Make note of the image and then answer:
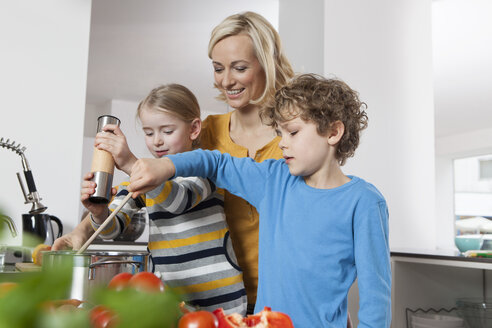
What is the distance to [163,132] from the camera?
121 cm

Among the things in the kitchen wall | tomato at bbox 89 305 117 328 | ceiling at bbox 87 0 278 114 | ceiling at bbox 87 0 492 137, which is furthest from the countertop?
ceiling at bbox 87 0 492 137

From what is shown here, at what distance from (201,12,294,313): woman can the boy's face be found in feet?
0.61

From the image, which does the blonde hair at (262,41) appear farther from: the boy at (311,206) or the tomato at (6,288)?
the tomato at (6,288)

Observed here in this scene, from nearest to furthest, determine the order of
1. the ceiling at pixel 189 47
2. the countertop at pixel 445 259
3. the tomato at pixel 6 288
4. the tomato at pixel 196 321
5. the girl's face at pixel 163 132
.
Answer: the tomato at pixel 6 288 → the tomato at pixel 196 321 → the girl's face at pixel 163 132 → the countertop at pixel 445 259 → the ceiling at pixel 189 47

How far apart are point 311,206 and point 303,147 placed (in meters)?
0.12

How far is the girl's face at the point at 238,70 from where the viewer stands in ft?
4.04

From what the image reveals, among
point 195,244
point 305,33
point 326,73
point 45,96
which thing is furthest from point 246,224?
point 305,33

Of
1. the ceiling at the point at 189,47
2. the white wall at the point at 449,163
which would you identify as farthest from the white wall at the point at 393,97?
the white wall at the point at 449,163

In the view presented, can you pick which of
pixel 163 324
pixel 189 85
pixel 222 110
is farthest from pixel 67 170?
pixel 222 110

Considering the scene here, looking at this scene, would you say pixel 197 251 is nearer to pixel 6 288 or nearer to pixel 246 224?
pixel 246 224

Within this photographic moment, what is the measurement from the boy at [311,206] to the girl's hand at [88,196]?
12 centimetres

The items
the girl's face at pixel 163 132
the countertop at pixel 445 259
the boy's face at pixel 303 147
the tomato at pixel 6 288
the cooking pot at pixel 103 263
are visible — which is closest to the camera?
the tomato at pixel 6 288

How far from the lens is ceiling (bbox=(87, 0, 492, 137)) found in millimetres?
4176

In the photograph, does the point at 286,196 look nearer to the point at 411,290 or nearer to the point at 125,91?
the point at 411,290
